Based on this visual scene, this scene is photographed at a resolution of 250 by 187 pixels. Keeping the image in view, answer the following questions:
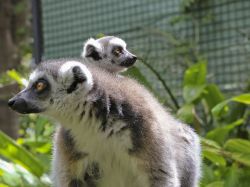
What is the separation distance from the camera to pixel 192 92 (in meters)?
4.18

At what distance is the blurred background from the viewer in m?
3.54

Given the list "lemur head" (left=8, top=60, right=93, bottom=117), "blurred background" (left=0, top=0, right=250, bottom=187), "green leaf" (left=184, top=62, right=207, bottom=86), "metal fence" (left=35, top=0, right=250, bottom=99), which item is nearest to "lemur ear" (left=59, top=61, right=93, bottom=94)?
"lemur head" (left=8, top=60, right=93, bottom=117)

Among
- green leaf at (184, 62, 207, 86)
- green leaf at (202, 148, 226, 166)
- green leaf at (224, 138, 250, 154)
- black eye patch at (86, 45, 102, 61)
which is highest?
black eye patch at (86, 45, 102, 61)

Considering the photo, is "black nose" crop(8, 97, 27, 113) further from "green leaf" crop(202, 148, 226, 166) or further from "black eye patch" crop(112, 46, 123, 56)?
"green leaf" crop(202, 148, 226, 166)

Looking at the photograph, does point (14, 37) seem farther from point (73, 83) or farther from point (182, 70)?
point (73, 83)

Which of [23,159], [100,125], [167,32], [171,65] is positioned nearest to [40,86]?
[100,125]

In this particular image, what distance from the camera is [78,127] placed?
2535mm

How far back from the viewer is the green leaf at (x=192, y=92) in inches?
163

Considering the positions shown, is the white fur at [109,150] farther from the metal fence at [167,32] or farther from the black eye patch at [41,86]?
the metal fence at [167,32]

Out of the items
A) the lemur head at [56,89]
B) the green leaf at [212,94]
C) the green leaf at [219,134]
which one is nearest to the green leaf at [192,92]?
the green leaf at [212,94]

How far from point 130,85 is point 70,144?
0.39 m

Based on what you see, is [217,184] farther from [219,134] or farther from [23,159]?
[23,159]

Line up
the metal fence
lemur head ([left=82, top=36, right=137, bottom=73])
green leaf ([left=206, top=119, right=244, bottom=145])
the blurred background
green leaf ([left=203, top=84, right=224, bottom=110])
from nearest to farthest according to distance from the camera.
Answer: lemur head ([left=82, top=36, right=137, bottom=73])
the blurred background
green leaf ([left=206, top=119, right=244, bottom=145])
green leaf ([left=203, top=84, right=224, bottom=110])
the metal fence

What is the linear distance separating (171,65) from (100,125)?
293 centimetres
